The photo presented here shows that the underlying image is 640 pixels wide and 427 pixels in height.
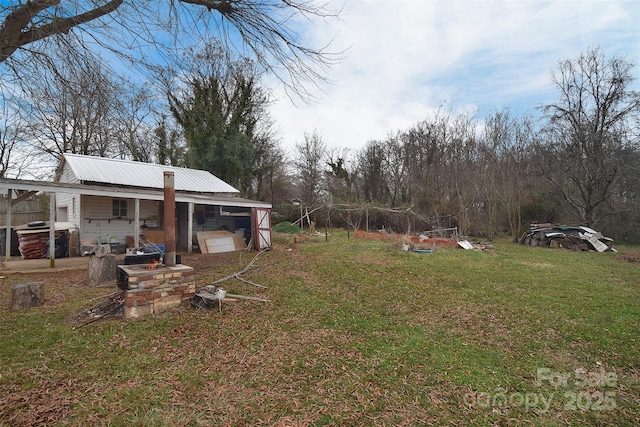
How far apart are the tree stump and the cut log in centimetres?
137

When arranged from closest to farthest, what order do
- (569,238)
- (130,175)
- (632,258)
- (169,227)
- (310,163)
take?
1. (169,227)
2. (632,258)
3. (130,175)
4. (569,238)
5. (310,163)

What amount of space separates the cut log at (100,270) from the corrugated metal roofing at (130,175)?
505 centimetres

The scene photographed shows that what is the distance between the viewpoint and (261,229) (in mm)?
11641

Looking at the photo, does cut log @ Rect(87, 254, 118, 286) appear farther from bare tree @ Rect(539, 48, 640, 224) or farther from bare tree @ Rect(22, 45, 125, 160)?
bare tree @ Rect(539, 48, 640, 224)

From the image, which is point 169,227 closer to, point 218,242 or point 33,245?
point 218,242

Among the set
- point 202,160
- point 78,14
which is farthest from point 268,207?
point 78,14

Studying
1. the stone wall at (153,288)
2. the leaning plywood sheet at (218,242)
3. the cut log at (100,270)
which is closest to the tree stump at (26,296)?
the cut log at (100,270)

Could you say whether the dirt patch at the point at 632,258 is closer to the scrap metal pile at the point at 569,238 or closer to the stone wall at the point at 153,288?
the scrap metal pile at the point at 569,238

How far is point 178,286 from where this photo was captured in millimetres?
4430

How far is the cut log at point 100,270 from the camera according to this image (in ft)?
20.1

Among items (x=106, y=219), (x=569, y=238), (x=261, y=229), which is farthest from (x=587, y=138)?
(x=106, y=219)

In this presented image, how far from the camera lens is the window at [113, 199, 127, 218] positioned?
11.2 meters

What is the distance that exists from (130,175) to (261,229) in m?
5.86

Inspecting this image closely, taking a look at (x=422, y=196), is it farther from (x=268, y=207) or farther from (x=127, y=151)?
(x=127, y=151)
